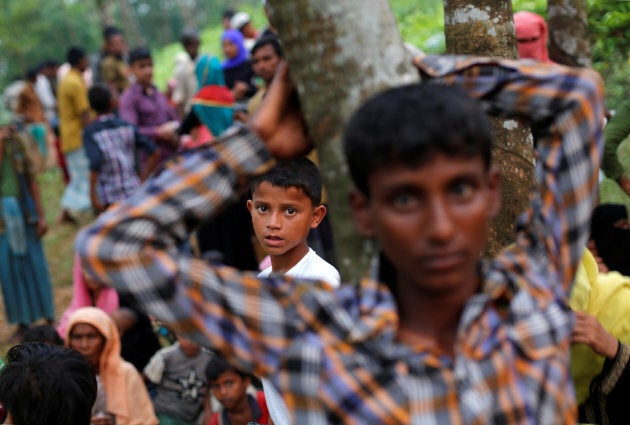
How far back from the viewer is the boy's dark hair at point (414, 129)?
5.34 ft

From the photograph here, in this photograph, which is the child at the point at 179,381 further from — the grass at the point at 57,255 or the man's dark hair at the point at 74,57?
the man's dark hair at the point at 74,57

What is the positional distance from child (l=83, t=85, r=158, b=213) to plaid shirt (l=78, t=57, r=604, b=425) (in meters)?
6.53

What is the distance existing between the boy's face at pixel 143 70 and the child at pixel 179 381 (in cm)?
436

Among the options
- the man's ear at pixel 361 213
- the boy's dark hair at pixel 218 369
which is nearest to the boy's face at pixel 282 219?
the boy's dark hair at pixel 218 369

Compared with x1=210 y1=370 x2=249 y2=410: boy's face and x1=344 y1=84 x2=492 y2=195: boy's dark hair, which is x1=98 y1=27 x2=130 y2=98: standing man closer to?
x1=210 y1=370 x2=249 y2=410: boy's face

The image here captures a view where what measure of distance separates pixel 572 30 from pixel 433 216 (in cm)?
539

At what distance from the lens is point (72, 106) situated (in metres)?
11.0

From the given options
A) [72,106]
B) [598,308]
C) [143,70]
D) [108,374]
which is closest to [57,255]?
[72,106]

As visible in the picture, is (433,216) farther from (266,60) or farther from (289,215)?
(266,60)

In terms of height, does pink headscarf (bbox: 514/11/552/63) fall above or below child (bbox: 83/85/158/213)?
above

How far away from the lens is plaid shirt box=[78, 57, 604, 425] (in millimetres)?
1649

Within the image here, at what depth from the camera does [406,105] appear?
5.46 ft

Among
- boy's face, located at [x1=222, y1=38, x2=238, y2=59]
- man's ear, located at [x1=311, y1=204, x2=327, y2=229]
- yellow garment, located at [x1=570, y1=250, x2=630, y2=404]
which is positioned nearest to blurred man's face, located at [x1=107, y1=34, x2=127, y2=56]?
boy's face, located at [x1=222, y1=38, x2=238, y2=59]

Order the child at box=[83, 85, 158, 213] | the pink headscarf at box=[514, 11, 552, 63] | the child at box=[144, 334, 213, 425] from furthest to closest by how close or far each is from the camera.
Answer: the child at box=[83, 85, 158, 213], the pink headscarf at box=[514, 11, 552, 63], the child at box=[144, 334, 213, 425]
